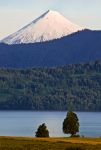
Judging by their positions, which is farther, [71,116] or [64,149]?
[71,116]

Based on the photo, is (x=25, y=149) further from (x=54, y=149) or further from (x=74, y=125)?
(x=74, y=125)

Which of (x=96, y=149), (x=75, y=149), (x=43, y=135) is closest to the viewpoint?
(x=75, y=149)

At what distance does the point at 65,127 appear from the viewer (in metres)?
116

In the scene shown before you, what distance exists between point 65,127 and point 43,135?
1085 cm

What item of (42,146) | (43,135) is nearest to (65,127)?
(43,135)

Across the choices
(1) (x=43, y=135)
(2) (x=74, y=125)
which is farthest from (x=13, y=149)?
(2) (x=74, y=125)

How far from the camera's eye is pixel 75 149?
64.4m

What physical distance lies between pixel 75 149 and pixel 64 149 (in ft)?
8.26

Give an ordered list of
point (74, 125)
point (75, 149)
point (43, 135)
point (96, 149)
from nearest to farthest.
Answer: point (75, 149) → point (96, 149) → point (43, 135) → point (74, 125)

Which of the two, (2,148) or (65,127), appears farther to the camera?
(65,127)

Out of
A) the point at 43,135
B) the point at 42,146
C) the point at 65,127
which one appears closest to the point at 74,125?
the point at 65,127

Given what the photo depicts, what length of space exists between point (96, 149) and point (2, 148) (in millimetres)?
10549

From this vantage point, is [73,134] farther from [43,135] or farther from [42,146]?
[42,146]

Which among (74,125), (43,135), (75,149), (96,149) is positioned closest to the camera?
(75,149)
